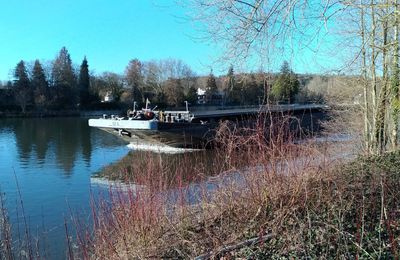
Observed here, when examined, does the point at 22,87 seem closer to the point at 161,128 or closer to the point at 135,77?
the point at 135,77

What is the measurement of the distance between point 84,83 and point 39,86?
8.88 m

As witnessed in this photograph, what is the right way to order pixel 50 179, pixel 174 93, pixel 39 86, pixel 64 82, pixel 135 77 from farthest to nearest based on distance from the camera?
pixel 135 77 < pixel 64 82 < pixel 39 86 < pixel 174 93 < pixel 50 179

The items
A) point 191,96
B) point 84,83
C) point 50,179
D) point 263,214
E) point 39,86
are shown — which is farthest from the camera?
point 84,83

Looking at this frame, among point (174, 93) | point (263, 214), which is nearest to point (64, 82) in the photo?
point (174, 93)

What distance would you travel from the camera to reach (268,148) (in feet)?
17.7

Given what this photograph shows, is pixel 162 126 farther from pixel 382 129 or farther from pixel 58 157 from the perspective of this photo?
pixel 382 129

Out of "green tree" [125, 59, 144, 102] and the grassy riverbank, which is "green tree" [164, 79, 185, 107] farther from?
the grassy riverbank

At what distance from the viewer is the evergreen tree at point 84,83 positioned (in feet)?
252

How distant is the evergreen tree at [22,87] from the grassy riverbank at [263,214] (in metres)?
69.2

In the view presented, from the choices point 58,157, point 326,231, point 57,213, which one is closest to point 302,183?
point 326,231

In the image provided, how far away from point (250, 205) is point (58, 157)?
19.2 m

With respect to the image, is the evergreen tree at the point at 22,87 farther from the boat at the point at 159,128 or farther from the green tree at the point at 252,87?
the green tree at the point at 252,87

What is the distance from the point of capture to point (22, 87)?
7000 cm

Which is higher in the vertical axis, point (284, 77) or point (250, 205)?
point (284, 77)
